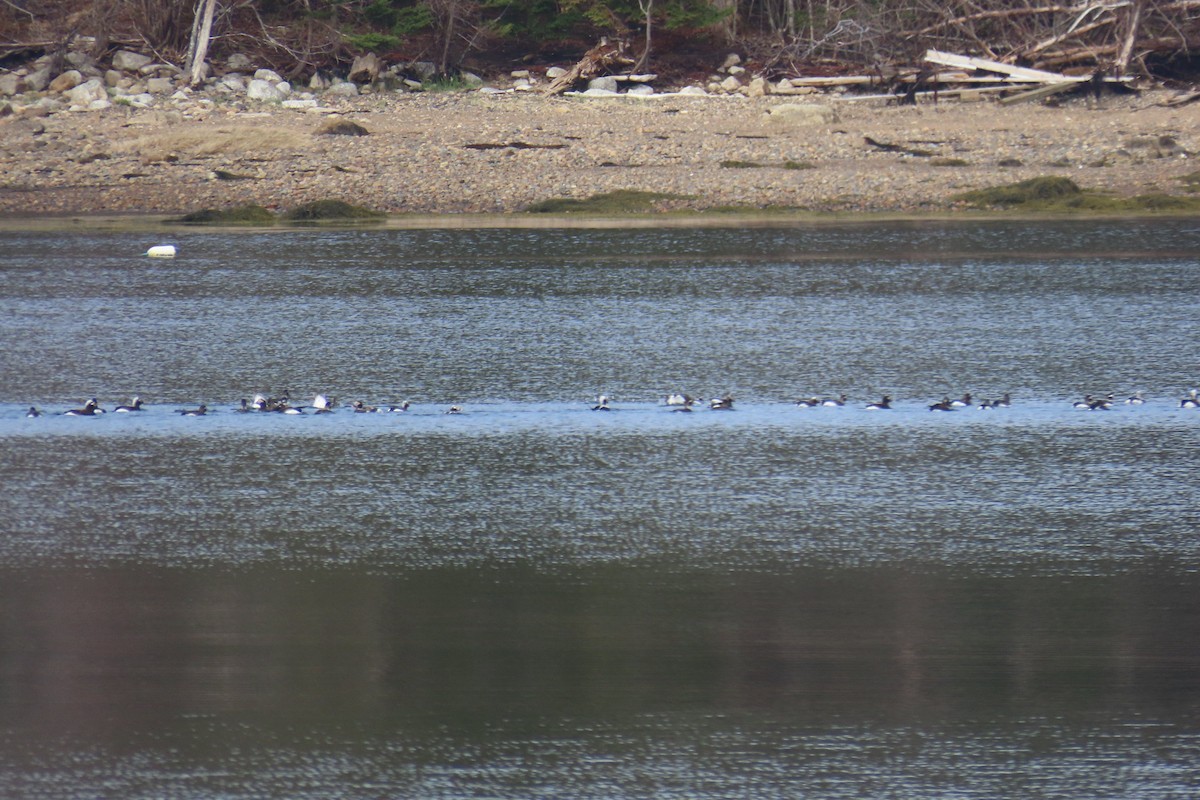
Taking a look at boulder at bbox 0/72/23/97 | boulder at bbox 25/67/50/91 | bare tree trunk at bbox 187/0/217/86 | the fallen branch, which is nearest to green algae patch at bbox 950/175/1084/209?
the fallen branch

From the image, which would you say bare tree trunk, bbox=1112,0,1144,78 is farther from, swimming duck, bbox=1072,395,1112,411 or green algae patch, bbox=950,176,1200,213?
swimming duck, bbox=1072,395,1112,411

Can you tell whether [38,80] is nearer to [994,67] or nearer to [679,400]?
[994,67]

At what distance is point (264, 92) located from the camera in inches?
1022

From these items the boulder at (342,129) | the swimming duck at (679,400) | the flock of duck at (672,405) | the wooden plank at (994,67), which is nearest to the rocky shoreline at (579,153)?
the boulder at (342,129)

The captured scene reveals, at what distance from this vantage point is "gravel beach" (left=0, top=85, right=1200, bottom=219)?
18.3 meters

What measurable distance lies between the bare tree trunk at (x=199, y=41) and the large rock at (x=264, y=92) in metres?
1.44

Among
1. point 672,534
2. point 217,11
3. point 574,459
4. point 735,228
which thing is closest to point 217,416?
point 574,459

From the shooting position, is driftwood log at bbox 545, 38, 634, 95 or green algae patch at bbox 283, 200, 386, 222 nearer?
green algae patch at bbox 283, 200, 386, 222

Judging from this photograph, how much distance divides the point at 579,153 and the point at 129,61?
11.8 m

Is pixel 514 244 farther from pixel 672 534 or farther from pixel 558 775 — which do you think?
pixel 558 775

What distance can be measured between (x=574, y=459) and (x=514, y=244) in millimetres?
8629

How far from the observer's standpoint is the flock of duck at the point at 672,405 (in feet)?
26.5

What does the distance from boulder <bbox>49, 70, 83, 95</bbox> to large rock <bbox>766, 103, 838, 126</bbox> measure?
11646mm

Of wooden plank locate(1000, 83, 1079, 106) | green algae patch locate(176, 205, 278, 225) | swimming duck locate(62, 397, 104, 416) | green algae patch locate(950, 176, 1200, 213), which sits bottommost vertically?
green algae patch locate(950, 176, 1200, 213)
